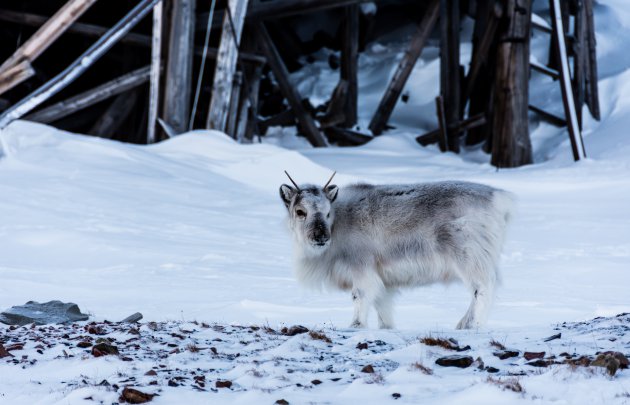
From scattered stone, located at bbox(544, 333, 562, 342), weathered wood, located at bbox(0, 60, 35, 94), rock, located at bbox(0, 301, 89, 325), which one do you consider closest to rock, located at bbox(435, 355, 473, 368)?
scattered stone, located at bbox(544, 333, 562, 342)

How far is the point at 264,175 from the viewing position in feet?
47.9

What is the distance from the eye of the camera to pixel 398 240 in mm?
6941

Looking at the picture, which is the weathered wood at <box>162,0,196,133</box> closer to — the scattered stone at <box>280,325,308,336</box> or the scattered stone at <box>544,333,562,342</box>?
the scattered stone at <box>280,325,308,336</box>

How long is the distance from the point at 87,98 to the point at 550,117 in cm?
937

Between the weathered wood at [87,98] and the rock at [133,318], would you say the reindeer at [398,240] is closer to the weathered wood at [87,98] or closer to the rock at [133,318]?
the rock at [133,318]

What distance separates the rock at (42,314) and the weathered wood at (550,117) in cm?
1382

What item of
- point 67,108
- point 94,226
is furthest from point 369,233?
point 67,108

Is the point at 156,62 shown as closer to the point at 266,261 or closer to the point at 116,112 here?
the point at 116,112

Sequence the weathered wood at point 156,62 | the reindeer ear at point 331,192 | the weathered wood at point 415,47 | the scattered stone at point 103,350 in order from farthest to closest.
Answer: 1. the weathered wood at point 415,47
2. the weathered wood at point 156,62
3. the reindeer ear at point 331,192
4. the scattered stone at point 103,350

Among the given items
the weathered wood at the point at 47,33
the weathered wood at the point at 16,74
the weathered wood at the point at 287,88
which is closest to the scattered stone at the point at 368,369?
the weathered wood at the point at 16,74

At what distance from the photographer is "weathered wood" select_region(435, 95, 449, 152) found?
1875 cm

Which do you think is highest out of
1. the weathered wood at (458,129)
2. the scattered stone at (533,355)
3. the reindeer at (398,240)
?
the weathered wood at (458,129)

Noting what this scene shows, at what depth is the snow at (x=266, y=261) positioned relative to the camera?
15.0 ft

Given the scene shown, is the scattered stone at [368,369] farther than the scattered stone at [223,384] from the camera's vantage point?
Yes
